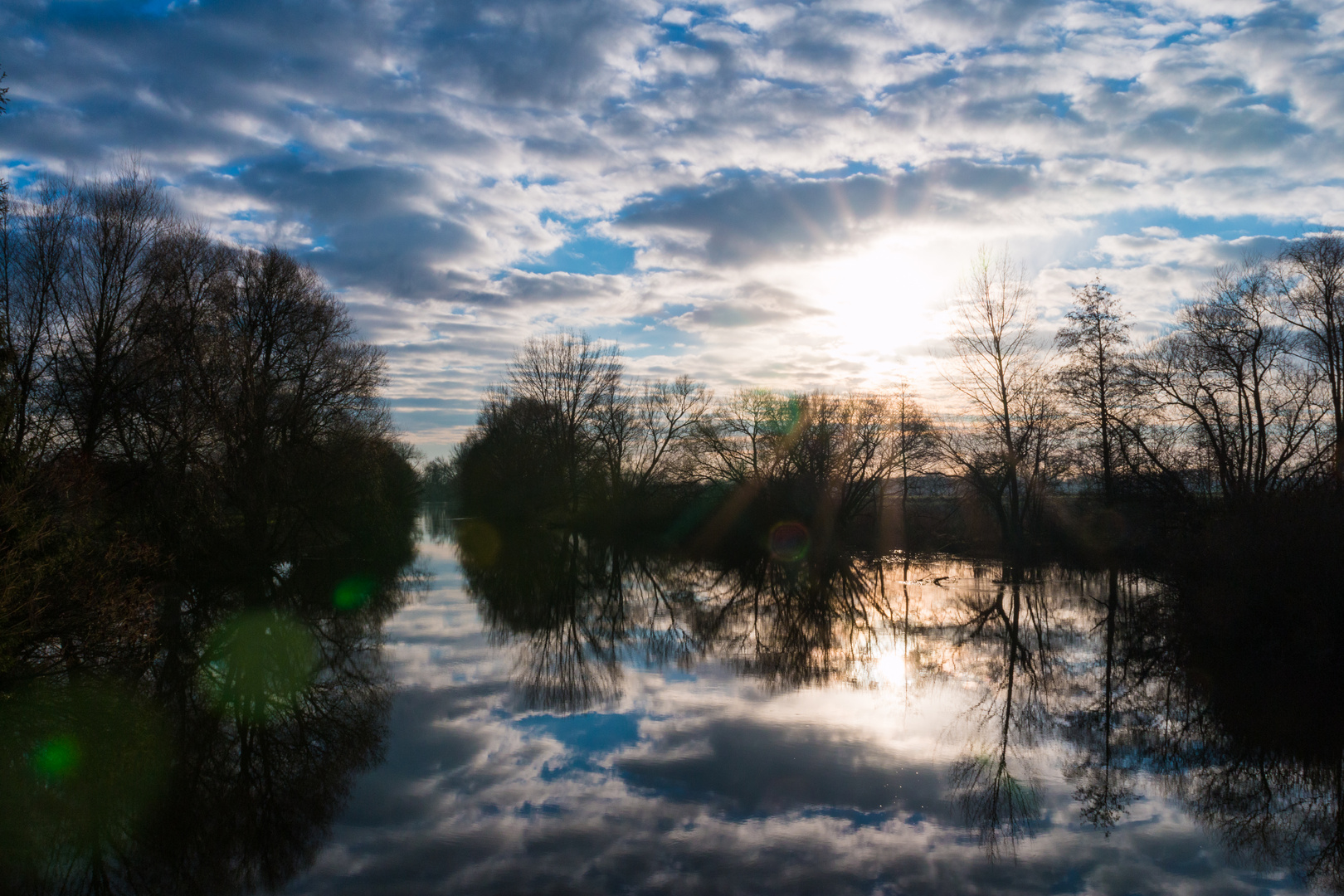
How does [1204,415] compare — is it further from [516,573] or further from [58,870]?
[58,870]

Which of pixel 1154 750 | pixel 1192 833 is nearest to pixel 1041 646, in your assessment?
pixel 1154 750

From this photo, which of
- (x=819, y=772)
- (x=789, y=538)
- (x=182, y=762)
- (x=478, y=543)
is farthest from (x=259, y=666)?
(x=478, y=543)

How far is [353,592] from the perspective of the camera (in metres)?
21.7

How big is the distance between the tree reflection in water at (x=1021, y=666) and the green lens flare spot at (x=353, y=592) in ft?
10.0

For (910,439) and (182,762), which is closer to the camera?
(182,762)

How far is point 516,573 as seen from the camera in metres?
26.1

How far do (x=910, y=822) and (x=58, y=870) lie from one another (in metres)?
6.37

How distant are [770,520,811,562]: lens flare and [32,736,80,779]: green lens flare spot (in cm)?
2733

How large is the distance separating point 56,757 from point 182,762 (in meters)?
1.34

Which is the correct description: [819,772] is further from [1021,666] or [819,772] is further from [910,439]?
[910,439]

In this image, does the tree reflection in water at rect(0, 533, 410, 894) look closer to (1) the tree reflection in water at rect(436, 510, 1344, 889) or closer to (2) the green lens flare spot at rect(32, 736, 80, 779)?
(2) the green lens flare spot at rect(32, 736, 80, 779)

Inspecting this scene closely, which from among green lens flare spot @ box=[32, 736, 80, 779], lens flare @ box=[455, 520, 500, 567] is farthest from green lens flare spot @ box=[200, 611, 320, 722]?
lens flare @ box=[455, 520, 500, 567]

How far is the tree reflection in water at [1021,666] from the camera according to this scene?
702 cm

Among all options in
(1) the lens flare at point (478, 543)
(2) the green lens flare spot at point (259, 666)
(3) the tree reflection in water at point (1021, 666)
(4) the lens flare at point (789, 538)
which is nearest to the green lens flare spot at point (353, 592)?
(2) the green lens flare spot at point (259, 666)
